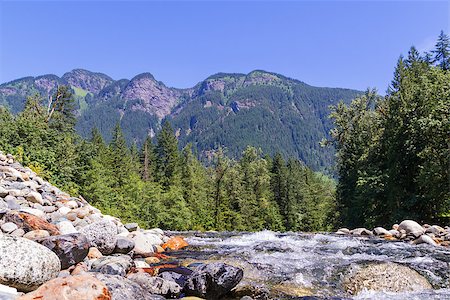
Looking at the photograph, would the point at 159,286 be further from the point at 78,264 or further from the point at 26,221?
the point at 26,221

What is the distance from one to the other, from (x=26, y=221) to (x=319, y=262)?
8.25 meters

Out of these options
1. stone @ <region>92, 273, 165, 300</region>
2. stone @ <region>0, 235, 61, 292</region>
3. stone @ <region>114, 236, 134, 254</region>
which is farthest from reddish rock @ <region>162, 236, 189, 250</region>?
stone @ <region>0, 235, 61, 292</region>

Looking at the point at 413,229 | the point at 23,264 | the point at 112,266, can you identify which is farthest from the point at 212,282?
the point at 413,229

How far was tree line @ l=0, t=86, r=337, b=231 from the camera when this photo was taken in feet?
90.2

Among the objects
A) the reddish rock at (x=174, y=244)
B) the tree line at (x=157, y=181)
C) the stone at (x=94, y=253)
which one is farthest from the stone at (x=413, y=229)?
the tree line at (x=157, y=181)

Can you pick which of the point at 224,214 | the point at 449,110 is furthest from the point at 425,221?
the point at 224,214

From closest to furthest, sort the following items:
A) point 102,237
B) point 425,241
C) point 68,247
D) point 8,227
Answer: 1. point 68,247
2. point 8,227
3. point 102,237
4. point 425,241

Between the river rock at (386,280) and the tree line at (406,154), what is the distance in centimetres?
1617

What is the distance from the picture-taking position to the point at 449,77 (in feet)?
84.2

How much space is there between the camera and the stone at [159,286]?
286 inches

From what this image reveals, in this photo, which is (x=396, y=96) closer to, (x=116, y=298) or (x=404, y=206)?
(x=404, y=206)

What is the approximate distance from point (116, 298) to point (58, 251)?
2.30 m

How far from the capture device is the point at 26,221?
906 centimetres

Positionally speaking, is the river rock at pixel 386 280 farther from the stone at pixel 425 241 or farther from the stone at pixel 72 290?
the stone at pixel 425 241
